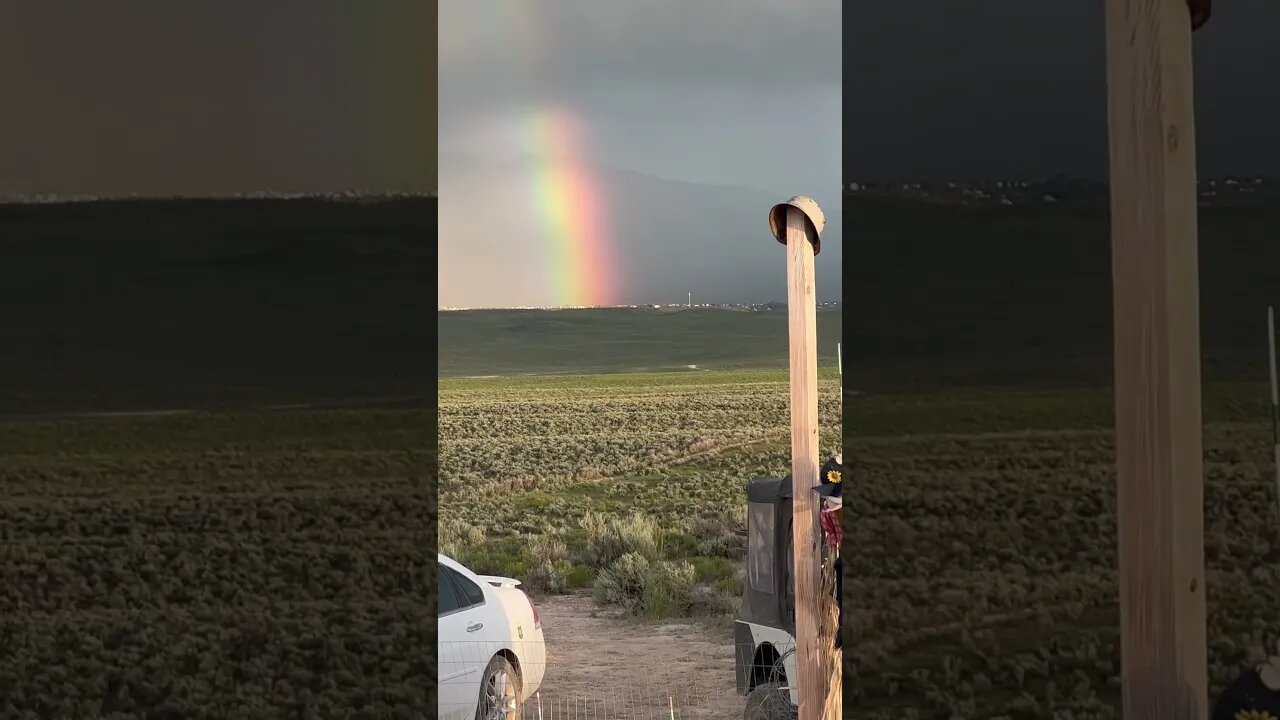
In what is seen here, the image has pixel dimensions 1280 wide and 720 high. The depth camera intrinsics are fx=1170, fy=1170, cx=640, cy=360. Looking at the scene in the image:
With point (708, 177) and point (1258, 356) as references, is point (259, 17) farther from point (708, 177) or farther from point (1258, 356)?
point (708, 177)

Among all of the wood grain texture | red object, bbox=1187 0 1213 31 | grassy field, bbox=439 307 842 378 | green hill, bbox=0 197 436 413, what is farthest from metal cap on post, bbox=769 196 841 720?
grassy field, bbox=439 307 842 378

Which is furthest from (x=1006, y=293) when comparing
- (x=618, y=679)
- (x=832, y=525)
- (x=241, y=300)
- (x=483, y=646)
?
(x=241, y=300)

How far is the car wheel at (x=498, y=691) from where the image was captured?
468 centimetres

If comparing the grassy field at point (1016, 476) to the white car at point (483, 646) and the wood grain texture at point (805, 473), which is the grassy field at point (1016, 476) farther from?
the white car at point (483, 646)

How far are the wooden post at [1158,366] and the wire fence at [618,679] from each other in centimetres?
291

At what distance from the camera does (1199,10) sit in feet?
6.62

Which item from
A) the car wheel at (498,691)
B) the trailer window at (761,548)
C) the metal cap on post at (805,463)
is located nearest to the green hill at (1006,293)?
the metal cap on post at (805,463)

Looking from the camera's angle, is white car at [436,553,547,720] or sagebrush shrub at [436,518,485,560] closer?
white car at [436,553,547,720]

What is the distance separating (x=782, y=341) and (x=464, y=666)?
29.6 meters

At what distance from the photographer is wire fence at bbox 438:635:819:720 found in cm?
461

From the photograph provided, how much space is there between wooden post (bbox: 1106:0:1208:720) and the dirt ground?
671 centimetres

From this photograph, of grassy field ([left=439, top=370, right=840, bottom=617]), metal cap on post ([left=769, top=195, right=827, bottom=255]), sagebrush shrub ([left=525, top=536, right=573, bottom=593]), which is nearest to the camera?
metal cap on post ([left=769, top=195, right=827, bottom=255])

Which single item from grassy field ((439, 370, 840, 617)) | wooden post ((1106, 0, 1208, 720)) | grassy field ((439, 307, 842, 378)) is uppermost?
grassy field ((439, 307, 842, 378))

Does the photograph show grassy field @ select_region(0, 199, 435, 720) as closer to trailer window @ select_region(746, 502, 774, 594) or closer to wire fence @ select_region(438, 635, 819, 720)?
wire fence @ select_region(438, 635, 819, 720)
